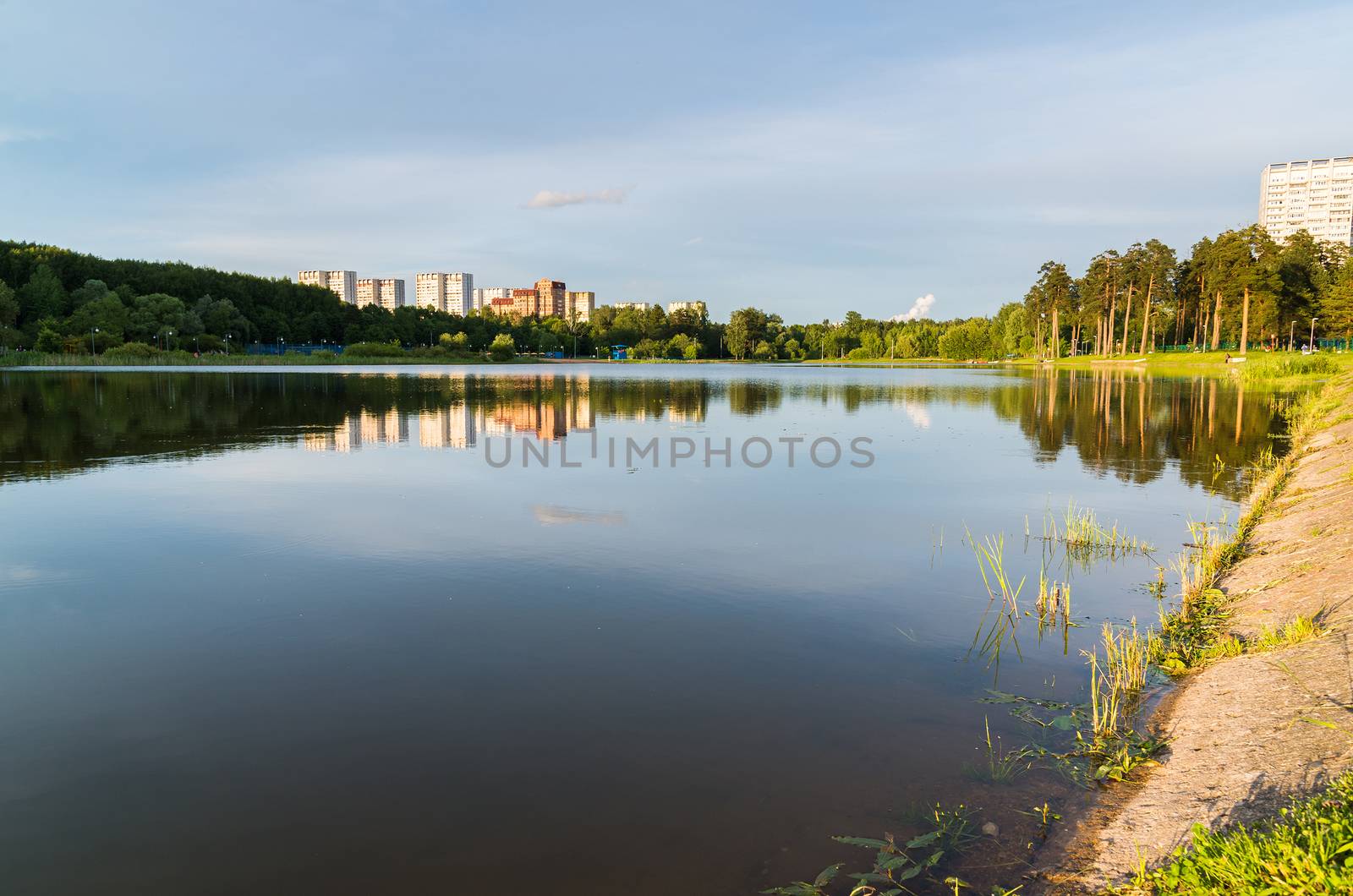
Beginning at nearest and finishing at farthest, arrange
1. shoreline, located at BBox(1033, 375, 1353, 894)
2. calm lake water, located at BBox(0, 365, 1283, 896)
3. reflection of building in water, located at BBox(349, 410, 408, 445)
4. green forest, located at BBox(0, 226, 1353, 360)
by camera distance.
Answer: shoreline, located at BBox(1033, 375, 1353, 894) → calm lake water, located at BBox(0, 365, 1283, 896) → reflection of building in water, located at BBox(349, 410, 408, 445) → green forest, located at BBox(0, 226, 1353, 360)

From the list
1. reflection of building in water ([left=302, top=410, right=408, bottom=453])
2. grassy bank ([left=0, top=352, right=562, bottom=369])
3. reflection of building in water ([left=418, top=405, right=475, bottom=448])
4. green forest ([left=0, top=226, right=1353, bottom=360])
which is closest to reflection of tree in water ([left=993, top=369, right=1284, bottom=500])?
reflection of building in water ([left=418, top=405, right=475, bottom=448])

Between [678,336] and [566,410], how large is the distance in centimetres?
16000

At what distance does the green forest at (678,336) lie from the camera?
3472 inches

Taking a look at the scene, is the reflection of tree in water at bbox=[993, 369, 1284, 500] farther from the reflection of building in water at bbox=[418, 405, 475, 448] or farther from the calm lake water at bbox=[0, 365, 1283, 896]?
the reflection of building in water at bbox=[418, 405, 475, 448]

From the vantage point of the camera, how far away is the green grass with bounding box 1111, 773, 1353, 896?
12.3 ft

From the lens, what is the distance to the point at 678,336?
645 feet

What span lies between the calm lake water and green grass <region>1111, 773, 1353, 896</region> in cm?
111

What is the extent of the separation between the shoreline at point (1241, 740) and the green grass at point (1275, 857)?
23 cm

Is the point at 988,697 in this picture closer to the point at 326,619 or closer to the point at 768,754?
the point at 768,754

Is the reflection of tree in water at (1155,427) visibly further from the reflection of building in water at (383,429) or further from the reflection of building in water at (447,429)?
the reflection of building in water at (383,429)

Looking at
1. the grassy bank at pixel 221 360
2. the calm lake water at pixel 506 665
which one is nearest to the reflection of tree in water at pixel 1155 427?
the calm lake water at pixel 506 665

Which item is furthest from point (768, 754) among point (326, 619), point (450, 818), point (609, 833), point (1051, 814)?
point (326, 619)

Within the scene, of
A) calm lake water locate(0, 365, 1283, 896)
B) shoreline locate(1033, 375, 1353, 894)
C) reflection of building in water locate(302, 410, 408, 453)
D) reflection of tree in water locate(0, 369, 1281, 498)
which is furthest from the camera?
reflection of building in water locate(302, 410, 408, 453)

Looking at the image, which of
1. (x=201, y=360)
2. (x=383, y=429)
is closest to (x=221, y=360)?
(x=201, y=360)
